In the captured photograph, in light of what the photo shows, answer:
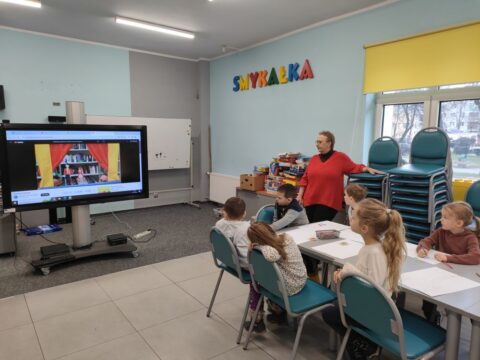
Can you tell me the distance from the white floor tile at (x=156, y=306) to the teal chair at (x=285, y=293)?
979 millimetres

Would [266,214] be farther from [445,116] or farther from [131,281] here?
[445,116]

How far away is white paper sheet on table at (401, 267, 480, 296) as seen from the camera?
5.73ft

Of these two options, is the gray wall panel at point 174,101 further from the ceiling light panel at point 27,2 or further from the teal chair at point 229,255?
the teal chair at point 229,255

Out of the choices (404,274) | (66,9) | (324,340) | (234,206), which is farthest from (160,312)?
(66,9)

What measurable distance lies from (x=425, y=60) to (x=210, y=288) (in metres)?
3.27

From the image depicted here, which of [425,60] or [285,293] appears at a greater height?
[425,60]

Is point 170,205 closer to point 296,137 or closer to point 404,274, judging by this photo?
point 296,137

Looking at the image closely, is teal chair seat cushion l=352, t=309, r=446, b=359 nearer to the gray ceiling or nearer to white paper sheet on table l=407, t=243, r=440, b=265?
white paper sheet on table l=407, t=243, r=440, b=265

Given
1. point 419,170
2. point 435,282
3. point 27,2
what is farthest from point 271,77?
point 435,282

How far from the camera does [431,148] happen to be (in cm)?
345

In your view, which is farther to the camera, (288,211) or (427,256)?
(288,211)

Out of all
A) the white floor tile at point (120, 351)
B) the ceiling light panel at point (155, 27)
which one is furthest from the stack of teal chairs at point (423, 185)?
the ceiling light panel at point (155, 27)

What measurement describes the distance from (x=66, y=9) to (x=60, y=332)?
3.83 m

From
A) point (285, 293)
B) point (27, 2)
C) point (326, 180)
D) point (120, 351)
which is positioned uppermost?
point (27, 2)
